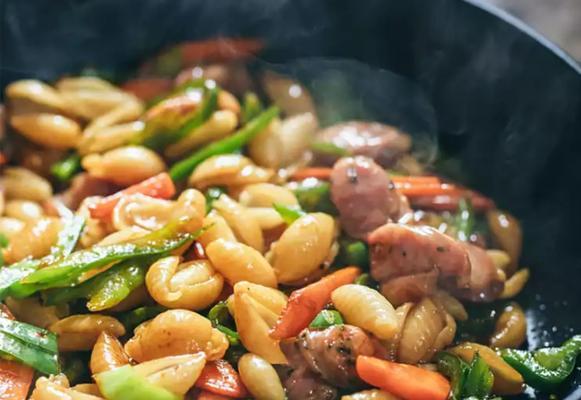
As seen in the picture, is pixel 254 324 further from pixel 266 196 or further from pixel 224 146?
pixel 224 146

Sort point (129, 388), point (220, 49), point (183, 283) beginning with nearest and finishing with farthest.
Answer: point (129, 388) < point (183, 283) < point (220, 49)

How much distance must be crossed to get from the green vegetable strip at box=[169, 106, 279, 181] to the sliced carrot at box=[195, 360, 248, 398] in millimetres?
739

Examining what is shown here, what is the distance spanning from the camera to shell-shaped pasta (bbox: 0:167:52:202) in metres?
2.64

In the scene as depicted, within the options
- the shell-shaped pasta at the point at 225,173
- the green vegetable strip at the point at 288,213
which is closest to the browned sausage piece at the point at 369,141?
the shell-shaped pasta at the point at 225,173

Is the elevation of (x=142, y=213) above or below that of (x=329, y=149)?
below

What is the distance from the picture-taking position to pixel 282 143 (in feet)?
8.66

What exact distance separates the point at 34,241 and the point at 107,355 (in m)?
0.48

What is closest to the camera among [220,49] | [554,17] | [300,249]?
[300,249]

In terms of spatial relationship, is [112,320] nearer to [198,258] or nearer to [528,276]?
[198,258]

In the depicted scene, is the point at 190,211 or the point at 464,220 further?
the point at 464,220

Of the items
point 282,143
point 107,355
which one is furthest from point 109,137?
point 107,355

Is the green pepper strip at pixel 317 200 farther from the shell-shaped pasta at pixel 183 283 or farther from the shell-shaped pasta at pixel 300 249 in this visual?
the shell-shaped pasta at pixel 183 283

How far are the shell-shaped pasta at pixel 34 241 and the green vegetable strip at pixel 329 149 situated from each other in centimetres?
83

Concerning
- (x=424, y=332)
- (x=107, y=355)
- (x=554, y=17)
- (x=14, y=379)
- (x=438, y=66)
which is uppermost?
(x=554, y=17)
